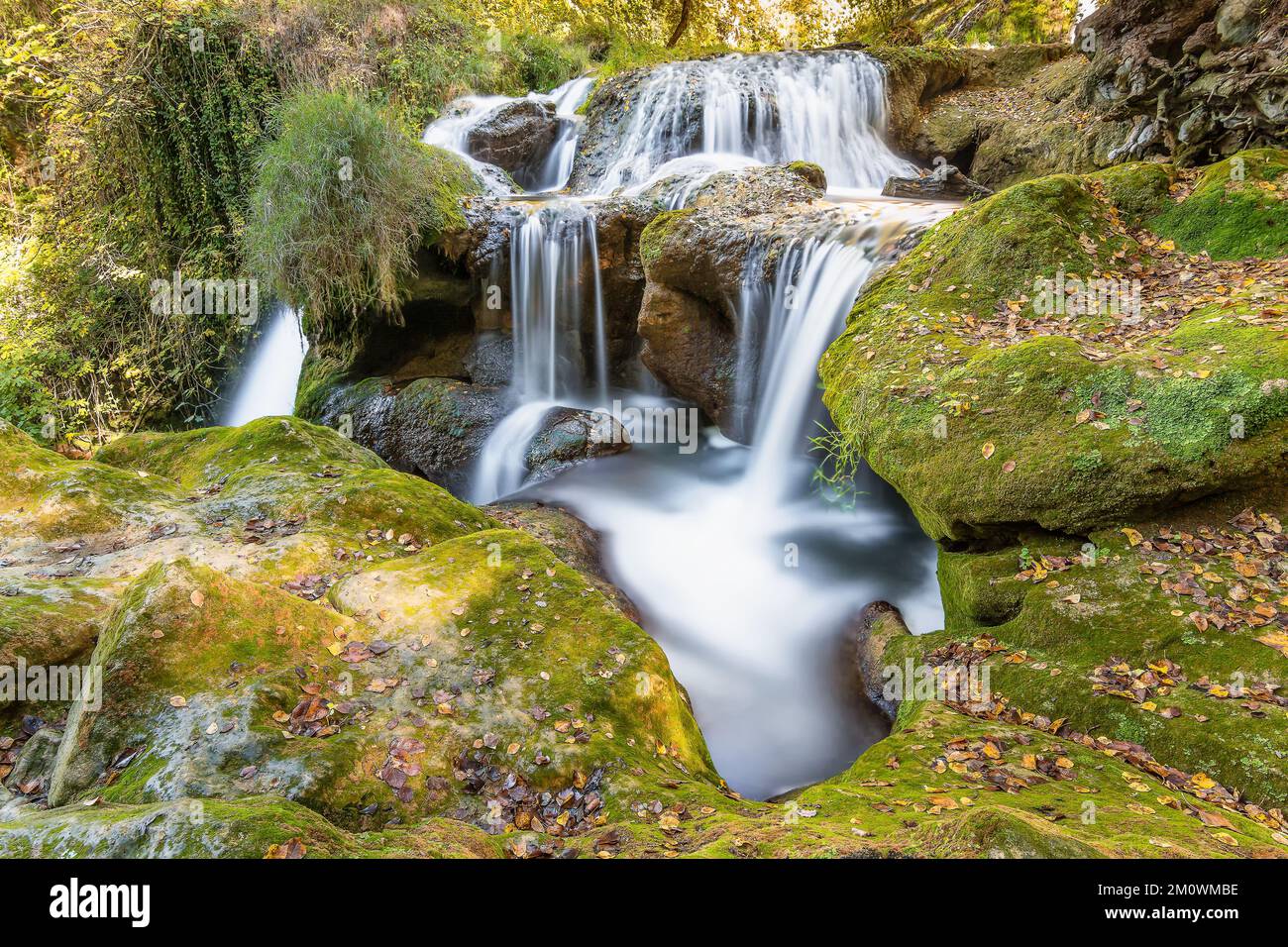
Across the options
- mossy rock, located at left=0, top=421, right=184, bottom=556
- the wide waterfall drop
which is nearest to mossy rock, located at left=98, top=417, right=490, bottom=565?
mossy rock, located at left=0, top=421, right=184, bottom=556

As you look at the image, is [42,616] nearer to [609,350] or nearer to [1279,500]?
[1279,500]

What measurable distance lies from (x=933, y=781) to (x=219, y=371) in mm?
13959

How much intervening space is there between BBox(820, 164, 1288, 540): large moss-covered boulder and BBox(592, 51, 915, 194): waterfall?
7079 mm

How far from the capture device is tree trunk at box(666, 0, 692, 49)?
19.8 metres

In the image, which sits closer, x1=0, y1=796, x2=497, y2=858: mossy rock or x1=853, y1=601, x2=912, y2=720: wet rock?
x1=0, y1=796, x2=497, y2=858: mossy rock

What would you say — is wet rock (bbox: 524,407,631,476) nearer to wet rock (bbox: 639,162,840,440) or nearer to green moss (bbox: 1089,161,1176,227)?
wet rock (bbox: 639,162,840,440)

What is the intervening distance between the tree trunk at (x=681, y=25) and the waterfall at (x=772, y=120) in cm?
815

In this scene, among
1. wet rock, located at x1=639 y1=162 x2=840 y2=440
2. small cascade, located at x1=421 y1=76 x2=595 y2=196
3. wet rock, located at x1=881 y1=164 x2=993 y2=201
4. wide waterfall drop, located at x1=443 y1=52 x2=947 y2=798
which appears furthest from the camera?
small cascade, located at x1=421 y1=76 x2=595 y2=196

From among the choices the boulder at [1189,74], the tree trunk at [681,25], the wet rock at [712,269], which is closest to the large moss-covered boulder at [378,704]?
the wet rock at [712,269]

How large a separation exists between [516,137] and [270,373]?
271 inches

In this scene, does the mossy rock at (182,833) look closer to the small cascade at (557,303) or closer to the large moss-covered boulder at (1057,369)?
the large moss-covered boulder at (1057,369)

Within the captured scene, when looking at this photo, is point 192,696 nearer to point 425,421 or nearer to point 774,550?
point 774,550

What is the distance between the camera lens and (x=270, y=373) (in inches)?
489
